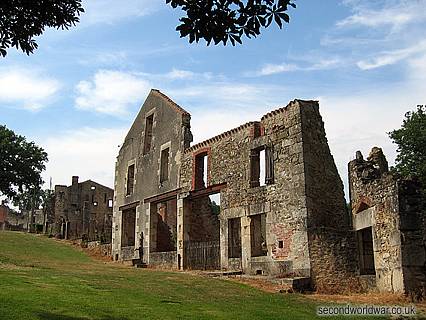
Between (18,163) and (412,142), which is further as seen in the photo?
(18,163)

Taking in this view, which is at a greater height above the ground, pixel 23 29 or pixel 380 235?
pixel 23 29

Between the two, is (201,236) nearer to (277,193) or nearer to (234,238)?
(234,238)

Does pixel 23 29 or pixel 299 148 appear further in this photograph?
pixel 299 148

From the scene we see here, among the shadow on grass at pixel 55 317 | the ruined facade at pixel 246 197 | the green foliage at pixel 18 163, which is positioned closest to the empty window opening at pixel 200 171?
the ruined facade at pixel 246 197

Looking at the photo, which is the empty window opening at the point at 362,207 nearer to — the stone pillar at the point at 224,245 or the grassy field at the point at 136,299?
the grassy field at the point at 136,299

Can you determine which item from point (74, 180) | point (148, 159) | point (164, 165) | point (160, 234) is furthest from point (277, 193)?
point (74, 180)

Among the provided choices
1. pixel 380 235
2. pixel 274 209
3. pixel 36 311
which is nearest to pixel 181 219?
pixel 274 209

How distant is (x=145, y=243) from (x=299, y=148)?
1187cm

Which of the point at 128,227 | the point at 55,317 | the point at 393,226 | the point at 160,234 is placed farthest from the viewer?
the point at 128,227

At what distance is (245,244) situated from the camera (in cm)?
2066

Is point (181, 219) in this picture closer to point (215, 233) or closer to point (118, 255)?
point (215, 233)

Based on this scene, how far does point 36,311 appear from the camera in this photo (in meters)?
9.27

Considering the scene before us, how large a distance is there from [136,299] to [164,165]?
15.8 metres

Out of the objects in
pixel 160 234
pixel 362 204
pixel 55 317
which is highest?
pixel 362 204
